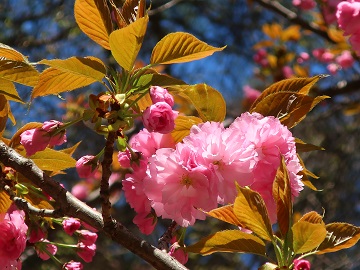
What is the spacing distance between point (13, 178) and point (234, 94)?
408cm

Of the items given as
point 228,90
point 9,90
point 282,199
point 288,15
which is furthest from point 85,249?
point 228,90

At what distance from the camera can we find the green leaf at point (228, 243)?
1.01 m

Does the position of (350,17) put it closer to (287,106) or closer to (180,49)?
(287,106)

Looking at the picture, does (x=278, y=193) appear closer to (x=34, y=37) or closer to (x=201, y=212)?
(x=201, y=212)

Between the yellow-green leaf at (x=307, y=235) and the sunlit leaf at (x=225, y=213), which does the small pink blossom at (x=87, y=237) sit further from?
the yellow-green leaf at (x=307, y=235)

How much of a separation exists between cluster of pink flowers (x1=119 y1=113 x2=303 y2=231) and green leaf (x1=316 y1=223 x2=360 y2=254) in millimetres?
91

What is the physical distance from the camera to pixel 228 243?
3.33 ft

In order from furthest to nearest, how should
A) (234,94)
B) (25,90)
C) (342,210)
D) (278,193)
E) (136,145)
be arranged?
(234,94)
(342,210)
(25,90)
(136,145)
(278,193)

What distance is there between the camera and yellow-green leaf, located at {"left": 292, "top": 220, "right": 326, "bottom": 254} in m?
0.96

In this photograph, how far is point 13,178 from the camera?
1238mm

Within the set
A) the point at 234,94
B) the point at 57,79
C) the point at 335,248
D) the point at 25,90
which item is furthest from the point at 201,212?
the point at 234,94

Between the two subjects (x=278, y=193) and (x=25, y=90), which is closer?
(x=278, y=193)

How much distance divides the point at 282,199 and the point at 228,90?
423 centimetres

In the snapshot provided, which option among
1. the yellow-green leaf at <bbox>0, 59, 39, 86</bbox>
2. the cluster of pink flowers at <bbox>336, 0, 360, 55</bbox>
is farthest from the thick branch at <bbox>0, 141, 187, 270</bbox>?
the cluster of pink flowers at <bbox>336, 0, 360, 55</bbox>
